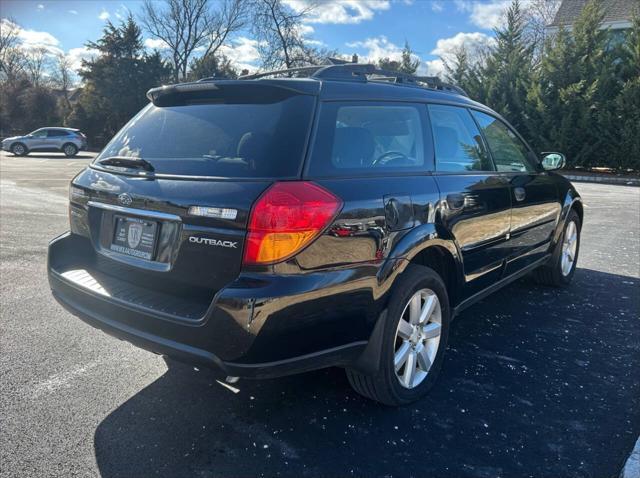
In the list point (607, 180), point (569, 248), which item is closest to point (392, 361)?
point (569, 248)

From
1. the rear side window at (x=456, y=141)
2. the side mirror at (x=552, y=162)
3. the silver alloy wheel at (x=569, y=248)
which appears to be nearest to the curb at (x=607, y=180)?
the silver alloy wheel at (x=569, y=248)

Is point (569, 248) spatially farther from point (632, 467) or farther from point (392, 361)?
point (392, 361)

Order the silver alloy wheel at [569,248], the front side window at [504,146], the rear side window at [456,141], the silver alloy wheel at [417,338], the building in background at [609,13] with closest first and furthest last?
the silver alloy wheel at [417,338] < the rear side window at [456,141] < the front side window at [504,146] < the silver alloy wheel at [569,248] < the building in background at [609,13]

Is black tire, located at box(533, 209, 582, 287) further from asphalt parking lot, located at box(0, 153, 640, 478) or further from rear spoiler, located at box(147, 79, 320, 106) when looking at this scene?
rear spoiler, located at box(147, 79, 320, 106)

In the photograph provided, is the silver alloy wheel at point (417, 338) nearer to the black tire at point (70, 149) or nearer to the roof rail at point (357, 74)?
the roof rail at point (357, 74)

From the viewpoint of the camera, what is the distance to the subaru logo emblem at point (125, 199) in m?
2.55

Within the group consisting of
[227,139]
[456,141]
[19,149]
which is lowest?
[19,149]

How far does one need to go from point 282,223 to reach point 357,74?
1.29 m

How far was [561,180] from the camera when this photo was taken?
16.2 ft

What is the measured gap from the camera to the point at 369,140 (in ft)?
9.03

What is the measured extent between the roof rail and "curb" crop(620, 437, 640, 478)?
7.66 ft

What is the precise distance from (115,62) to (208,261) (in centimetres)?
3886

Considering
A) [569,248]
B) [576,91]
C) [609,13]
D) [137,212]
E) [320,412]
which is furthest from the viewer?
[609,13]

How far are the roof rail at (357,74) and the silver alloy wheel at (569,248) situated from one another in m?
2.17
